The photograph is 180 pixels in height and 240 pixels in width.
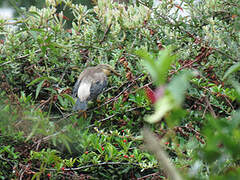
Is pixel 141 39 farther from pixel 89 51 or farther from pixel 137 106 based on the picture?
pixel 137 106

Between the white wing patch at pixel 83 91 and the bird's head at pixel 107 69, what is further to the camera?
the white wing patch at pixel 83 91

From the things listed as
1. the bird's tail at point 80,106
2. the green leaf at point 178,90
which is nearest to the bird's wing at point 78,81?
the bird's tail at point 80,106

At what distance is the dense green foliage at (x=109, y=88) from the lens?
1.36m

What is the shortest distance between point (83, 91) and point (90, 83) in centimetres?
10

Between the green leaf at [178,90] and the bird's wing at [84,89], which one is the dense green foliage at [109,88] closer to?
the bird's wing at [84,89]

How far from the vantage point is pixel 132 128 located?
1780 mm

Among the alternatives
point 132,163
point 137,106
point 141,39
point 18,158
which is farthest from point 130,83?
point 18,158

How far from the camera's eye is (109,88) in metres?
2.06

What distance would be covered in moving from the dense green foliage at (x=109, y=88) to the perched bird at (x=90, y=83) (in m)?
0.06

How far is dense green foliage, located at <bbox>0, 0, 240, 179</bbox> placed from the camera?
4.45ft

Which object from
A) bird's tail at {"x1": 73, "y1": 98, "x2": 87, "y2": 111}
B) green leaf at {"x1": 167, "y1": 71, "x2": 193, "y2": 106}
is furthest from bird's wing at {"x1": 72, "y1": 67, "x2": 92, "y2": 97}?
green leaf at {"x1": 167, "y1": 71, "x2": 193, "y2": 106}

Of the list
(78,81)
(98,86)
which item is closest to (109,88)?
(98,86)

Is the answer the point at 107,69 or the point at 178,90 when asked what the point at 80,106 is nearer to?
the point at 107,69

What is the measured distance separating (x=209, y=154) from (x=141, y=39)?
77.2 inches
